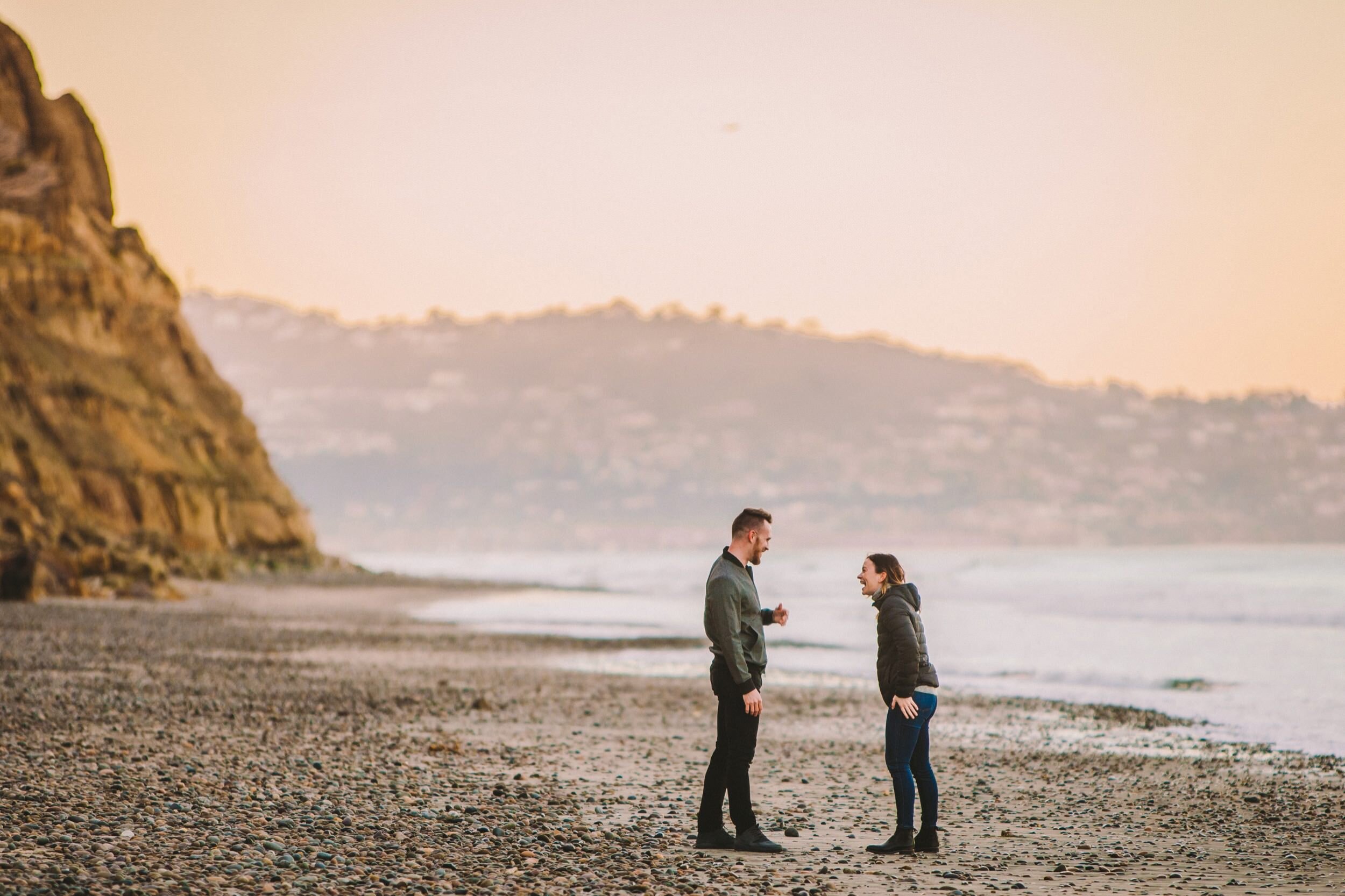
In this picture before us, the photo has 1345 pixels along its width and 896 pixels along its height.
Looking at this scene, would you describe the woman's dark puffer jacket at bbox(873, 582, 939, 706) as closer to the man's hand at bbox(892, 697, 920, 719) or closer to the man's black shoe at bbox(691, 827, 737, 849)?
the man's hand at bbox(892, 697, 920, 719)

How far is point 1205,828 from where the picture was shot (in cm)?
936

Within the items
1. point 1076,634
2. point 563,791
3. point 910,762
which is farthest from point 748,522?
point 1076,634

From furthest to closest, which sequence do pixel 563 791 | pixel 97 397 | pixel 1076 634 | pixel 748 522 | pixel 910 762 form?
pixel 97 397, pixel 1076 634, pixel 563 791, pixel 910 762, pixel 748 522

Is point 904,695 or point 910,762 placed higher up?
point 904,695

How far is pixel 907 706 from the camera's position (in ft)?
26.9

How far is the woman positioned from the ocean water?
7195 millimetres

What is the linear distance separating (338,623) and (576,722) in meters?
18.5

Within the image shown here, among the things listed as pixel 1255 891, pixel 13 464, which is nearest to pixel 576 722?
pixel 1255 891

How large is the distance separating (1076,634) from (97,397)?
39.7 m

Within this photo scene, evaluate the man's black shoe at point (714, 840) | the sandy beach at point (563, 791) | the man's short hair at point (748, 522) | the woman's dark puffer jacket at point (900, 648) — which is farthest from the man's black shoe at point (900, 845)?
the man's short hair at point (748, 522)

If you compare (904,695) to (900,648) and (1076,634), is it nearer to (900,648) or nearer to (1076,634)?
(900,648)

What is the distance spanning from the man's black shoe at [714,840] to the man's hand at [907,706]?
1362mm

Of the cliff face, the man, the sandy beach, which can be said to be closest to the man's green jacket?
the man

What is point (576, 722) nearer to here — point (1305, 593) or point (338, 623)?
point (338, 623)
